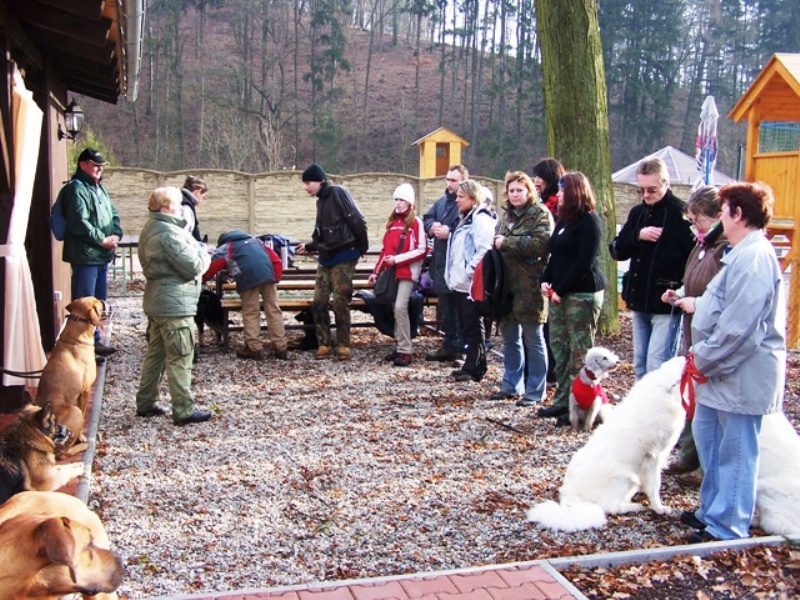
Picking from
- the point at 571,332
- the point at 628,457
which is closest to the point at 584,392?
the point at 571,332

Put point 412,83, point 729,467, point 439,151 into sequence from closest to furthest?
point 729,467, point 439,151, point 412,83

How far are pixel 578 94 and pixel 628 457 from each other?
23.3ft

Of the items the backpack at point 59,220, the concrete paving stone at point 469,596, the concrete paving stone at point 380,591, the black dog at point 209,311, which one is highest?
the backpack at point 59,220

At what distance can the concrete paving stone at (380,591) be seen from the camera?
373cm

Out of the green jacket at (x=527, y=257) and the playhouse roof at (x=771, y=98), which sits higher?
the playhouse roof at (x=771, y=98)

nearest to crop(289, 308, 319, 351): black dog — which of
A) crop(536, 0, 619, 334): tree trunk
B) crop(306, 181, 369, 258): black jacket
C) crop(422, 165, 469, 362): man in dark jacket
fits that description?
crop(306, 181, 369, 258): black jacket

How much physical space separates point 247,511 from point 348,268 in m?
4.59

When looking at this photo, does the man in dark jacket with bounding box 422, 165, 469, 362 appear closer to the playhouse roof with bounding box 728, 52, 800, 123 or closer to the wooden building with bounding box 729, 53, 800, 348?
the wooden building with bounding box 729, 53, 800, 348

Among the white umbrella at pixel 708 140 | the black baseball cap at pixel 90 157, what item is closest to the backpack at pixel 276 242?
the black baseball cap at pixel 90 157

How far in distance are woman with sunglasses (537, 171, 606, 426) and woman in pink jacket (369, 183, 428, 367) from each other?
2485 millimetres

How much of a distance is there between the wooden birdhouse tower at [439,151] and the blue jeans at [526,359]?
23.5 metres

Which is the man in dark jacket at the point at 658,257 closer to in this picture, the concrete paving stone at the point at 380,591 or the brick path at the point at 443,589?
the brick path at the point at 443,589

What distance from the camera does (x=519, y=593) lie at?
3.78 m

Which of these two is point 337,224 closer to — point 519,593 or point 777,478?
point 777,478
